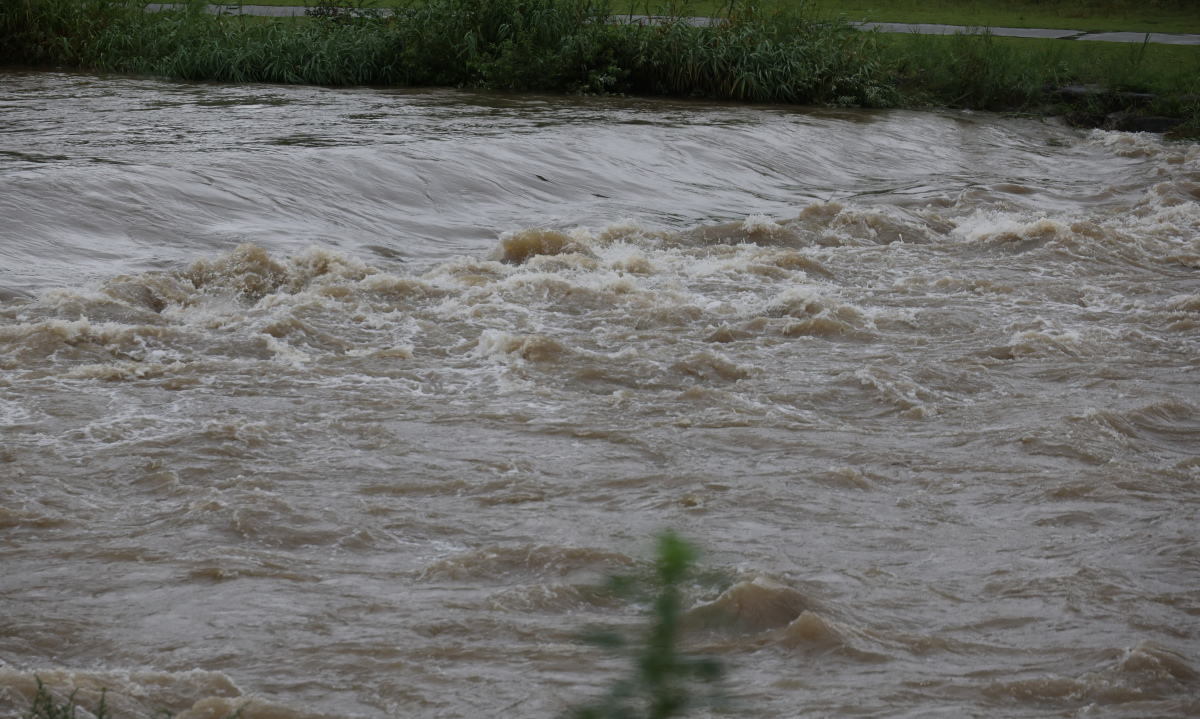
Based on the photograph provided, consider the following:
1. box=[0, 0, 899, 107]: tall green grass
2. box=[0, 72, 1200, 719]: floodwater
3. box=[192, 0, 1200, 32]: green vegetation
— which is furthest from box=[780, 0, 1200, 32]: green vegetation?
box=[0, 72, 1200, 719]: floodwater

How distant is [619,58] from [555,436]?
42.4 feet

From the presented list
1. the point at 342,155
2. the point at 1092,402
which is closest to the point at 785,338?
the point at 1092,402

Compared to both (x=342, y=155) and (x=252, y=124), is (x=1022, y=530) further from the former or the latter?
(x=252, y=124)

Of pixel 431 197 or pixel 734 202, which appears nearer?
pixel 431 197

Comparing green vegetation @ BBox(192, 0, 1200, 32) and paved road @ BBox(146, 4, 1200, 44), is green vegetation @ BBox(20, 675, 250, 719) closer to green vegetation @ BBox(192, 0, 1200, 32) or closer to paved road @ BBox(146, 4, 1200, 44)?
paved road @ BBox(146, 4, 1200, 44)

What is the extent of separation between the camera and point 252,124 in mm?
12688

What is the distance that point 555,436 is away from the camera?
532cm

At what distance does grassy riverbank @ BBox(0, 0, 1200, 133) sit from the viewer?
1689 cm

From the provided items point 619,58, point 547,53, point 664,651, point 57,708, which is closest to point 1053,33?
point 619,58

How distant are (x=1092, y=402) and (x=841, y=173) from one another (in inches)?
310

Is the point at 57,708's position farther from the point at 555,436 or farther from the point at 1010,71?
the point at 1010,71

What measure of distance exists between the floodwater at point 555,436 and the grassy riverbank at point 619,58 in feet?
19.5

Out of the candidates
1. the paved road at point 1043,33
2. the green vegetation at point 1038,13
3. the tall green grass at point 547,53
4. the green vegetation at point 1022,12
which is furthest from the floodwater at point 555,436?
the green vegetation at point 1038,13

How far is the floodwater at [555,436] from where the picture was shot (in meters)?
3.46
